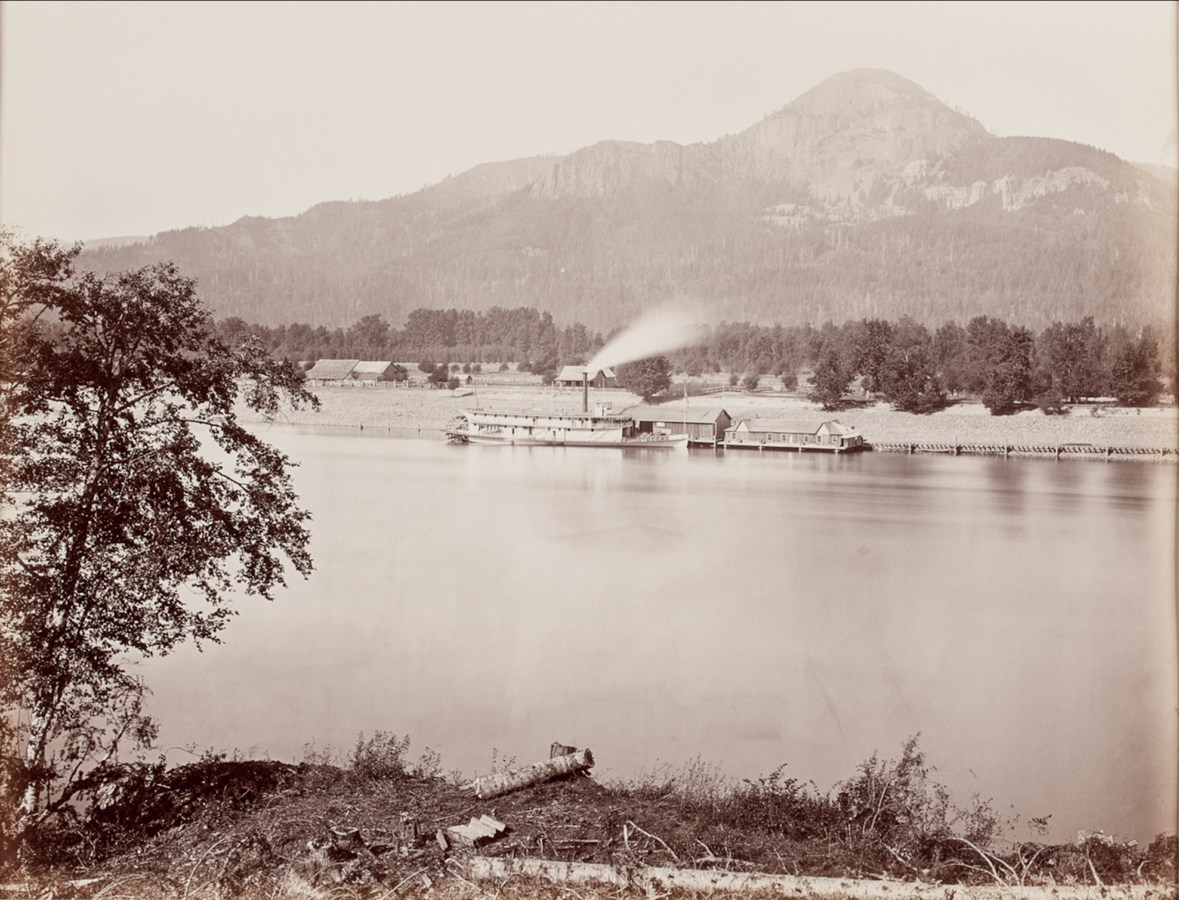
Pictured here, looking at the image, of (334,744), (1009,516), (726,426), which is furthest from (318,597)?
(726,426)

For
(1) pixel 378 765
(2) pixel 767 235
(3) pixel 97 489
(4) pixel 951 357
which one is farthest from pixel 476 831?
(2) pixel 767 235

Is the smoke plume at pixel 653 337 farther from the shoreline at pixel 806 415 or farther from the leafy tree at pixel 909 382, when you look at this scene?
the leafy tree at pixel 909 382

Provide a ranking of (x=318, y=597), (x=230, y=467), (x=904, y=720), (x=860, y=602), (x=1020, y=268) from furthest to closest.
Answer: (x=1020, y=268)
(x=230, y=467)
(x=860, y=602)
(x=318, y=597)
(x=904, y=720)

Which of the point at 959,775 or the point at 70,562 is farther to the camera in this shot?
the point at 959,775

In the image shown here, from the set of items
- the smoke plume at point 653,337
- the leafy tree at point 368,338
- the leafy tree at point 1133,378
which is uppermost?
the smoke plume at point 653,337

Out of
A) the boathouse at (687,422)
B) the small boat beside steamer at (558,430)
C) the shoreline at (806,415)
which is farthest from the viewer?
the boathouse at (687,422)

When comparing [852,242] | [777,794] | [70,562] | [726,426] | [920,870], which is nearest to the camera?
[920,870]

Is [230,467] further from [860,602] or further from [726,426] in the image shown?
[726,426]

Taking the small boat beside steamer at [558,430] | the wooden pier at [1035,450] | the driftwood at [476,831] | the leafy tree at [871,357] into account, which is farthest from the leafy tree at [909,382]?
the driftwood at [476,831]

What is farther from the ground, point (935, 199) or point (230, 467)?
point (935, 199)
